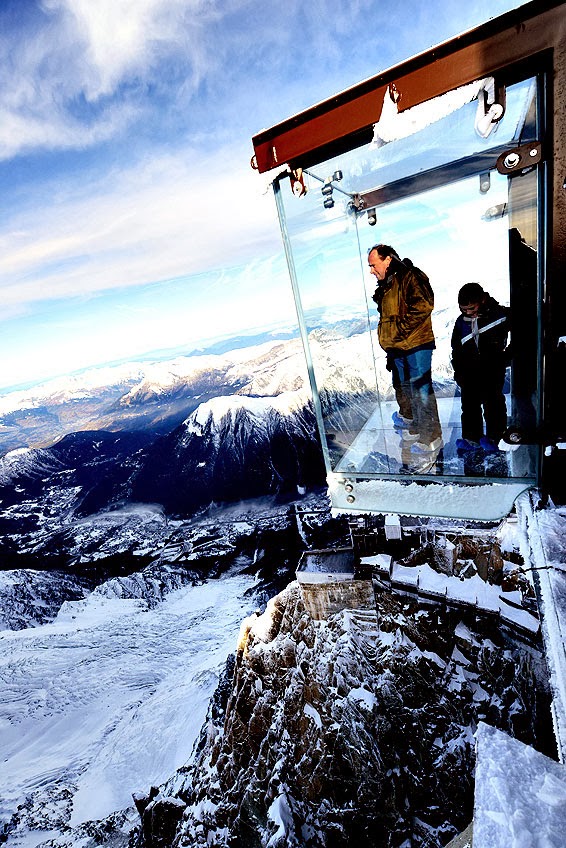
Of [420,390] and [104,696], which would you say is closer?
[420,390]

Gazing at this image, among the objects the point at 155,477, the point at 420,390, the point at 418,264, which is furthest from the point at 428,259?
the point at 155,477

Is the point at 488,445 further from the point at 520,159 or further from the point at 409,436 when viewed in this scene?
the point at 520,159

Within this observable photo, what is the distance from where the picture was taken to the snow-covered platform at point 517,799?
187 centimetres

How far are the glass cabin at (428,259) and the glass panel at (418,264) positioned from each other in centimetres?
1

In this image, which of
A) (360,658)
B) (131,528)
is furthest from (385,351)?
(131,528)

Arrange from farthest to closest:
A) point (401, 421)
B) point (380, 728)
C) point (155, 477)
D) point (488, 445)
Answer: point (155, 477)
point (380, 728)
point (401, 421)
point (488, 445)

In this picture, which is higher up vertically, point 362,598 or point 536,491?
point 536,491

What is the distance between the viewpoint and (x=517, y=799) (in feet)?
6.68

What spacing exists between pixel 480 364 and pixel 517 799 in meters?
3.53

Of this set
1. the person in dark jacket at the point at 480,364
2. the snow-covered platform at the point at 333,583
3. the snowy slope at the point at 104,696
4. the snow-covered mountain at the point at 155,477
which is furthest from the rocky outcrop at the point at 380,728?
the snow-covered mountain at the point at 155,477

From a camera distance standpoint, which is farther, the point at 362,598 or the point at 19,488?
the point at 19,488

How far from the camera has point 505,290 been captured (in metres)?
3.66

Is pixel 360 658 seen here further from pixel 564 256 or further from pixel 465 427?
pixel 564 256

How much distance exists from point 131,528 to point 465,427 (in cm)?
9462
